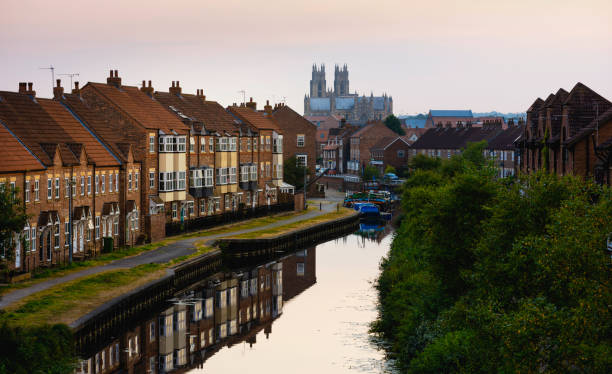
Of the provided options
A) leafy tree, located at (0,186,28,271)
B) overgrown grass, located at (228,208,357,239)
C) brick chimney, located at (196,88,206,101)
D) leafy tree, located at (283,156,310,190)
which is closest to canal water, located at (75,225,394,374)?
leafy tree, located at (0,186,28,271)

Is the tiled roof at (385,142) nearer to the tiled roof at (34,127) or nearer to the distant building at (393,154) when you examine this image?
the distant building at (393,154)

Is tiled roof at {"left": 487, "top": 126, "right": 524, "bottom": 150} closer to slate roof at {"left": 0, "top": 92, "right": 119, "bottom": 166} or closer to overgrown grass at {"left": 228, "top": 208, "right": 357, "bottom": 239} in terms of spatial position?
overgrown grass at {"left": 228, "top": 208, "right": 357, "bottom": 239}

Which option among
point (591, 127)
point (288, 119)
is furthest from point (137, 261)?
point (288, 119)

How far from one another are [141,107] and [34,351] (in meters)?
46.7

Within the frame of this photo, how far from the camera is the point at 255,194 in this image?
95688 mm

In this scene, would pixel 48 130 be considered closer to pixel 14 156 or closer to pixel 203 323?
pixel 14 156

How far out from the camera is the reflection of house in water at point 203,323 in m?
38.3

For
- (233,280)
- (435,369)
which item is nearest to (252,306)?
(233,280)

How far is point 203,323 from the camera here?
46438mm

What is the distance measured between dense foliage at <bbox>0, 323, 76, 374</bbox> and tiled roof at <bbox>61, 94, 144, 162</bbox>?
34.6 meters

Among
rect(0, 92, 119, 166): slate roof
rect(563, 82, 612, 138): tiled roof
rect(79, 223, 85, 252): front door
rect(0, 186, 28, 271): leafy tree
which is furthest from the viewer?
rect(79, 223, 85, 252): front door

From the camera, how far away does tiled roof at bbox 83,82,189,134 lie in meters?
69.5

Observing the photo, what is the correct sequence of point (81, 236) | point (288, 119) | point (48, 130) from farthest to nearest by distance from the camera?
point (288, 119)
point (48, 130)
point (81, 236)

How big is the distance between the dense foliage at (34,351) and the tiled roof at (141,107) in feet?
128
